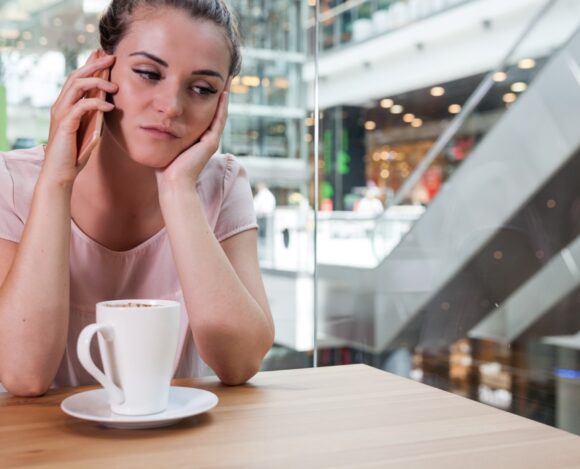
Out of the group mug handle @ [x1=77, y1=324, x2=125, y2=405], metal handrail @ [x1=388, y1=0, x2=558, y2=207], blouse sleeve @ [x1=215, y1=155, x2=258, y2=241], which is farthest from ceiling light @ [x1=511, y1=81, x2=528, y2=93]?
mug handle @ [x1=77, y1=324, x2=125, y2=405]

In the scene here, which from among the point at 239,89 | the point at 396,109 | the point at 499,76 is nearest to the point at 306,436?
the point at 499,76

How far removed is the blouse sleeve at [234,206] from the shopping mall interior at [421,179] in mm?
1649

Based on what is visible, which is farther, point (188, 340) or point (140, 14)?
point (188, 340)

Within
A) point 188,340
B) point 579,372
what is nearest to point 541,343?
point 579,372

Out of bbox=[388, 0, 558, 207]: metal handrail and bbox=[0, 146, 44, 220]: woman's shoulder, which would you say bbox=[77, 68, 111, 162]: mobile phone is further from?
bbox=[388, 0, 558, 207]: metal handrail

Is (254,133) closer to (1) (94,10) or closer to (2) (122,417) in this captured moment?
(1) (94,10)

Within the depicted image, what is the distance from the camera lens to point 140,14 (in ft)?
4.01

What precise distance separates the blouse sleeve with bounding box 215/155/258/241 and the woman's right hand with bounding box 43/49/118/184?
32 cm

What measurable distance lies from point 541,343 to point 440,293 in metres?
0.67

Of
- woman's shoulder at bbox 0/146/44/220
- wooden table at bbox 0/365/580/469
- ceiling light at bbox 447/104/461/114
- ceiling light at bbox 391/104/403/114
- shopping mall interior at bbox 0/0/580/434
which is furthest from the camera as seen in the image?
ceiling light at bbox 391/104/403/114

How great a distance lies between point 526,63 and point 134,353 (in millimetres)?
3558

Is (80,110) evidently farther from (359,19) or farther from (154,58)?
(359,19)

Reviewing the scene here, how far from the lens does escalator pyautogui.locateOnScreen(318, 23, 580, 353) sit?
3.86 metres

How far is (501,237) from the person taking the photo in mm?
4199
